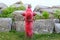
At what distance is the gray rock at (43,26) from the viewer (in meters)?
4.36

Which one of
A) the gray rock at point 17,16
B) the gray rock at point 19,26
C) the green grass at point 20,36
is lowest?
the green grass at point 20,36

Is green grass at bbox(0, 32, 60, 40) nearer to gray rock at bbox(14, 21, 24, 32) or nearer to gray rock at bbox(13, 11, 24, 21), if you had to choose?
gray rock at bbox(14, 21, 24, 32)

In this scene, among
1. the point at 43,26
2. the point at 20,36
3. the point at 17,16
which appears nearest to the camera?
the point at 20,36

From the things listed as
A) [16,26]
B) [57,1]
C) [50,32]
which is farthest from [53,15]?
[57,1]

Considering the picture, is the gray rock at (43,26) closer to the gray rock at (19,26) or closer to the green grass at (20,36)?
the green grass at (20,36)

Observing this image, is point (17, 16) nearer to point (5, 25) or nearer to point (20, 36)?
point (5, 25)

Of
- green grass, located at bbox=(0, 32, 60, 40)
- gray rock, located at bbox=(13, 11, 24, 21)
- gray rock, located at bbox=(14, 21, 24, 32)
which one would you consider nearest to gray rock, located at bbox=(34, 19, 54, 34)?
green grass, located at bbox=(0, 32, 60, 40)

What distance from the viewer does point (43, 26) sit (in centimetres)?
436

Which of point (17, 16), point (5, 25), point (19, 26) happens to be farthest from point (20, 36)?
point (17, 16)

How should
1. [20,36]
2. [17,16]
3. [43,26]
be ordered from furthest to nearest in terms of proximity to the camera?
[17,16]
[43,26]
[20,36]

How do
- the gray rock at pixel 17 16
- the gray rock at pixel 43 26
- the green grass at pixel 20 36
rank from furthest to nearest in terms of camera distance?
1. the gray rock at pixel 17 16
2. the gray rock at pixel 43 26
3. the green grass at pixel 20 36

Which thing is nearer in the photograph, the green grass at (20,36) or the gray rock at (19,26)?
the green grass at (20,36)

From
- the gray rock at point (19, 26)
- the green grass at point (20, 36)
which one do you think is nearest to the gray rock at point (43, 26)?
the green grass at point (20, 36)

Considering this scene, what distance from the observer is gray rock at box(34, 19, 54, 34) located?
14.3 feet
